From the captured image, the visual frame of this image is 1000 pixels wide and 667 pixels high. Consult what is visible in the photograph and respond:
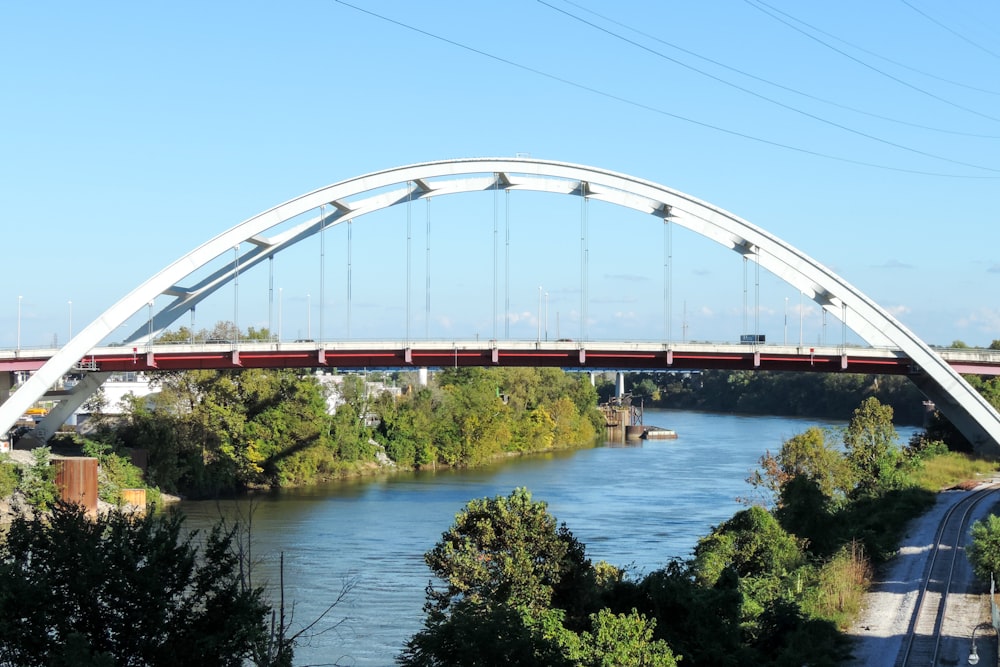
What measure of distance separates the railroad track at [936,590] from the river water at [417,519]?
614cm

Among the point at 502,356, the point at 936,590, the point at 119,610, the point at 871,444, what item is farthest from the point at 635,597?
the point at 871,444

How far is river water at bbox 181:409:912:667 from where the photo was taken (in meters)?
22.4

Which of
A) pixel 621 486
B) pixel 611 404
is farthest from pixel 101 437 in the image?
pixel 611 404

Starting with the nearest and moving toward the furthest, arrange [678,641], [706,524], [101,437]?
[678,641] < [706,524] < [101,437]

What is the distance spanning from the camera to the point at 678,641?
16.9 metres

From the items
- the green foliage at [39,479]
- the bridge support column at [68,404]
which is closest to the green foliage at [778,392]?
the bridge support column at [68,404]

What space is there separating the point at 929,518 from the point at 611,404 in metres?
61.6

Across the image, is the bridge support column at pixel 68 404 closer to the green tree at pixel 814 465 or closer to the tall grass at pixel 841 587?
the green tree at pixel 814 465

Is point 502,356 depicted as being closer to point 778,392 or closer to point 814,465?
point 814,465

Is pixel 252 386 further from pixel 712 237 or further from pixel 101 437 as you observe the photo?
pixel 712 237

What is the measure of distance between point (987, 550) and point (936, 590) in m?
1.22

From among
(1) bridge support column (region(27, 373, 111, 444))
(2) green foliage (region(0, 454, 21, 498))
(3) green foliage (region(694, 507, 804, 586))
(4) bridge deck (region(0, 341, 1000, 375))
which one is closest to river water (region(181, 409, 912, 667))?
(3) green foliage (region(694, 507, 804, 586))

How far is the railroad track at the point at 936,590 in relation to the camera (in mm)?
16641

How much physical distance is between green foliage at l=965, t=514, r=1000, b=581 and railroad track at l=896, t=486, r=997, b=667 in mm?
717
